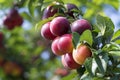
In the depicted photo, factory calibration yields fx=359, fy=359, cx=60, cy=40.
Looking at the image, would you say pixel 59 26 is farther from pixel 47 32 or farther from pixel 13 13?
pixel 13 13

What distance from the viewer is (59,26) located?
1373 mm

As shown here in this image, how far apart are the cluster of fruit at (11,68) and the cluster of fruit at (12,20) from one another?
2.48 feet

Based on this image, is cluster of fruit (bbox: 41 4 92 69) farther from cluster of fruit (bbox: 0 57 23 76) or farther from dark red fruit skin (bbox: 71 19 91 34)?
cluster of fruit (bbox: 0 57 23 76)

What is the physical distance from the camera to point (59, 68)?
4.22 meters

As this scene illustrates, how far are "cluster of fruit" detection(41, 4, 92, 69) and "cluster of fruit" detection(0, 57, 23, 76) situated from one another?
251 cm

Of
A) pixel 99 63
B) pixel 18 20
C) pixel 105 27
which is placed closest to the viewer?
pixel 99 63

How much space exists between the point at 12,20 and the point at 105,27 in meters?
1.97

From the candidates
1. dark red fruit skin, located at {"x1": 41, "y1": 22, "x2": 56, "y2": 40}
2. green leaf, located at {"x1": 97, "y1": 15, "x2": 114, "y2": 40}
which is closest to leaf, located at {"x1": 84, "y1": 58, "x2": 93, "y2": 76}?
green leaf, located at {"x1": 97, "y1": 15, "x2": 114, "y2": 40}

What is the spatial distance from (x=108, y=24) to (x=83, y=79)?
22cm

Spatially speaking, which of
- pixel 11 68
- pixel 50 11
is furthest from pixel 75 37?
pixel 11 68

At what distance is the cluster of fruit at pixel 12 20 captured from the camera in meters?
3.03

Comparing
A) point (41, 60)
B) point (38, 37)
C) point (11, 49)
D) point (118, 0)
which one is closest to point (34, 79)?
point (41, 60)

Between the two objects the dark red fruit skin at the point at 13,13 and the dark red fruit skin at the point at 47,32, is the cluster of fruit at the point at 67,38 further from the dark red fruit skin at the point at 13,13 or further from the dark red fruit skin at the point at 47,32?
the dark red fruit skin at the point at 13,13

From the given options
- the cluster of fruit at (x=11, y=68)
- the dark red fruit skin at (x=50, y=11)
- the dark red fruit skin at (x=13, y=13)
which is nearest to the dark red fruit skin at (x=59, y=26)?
the dark red fruit skin at (x=50, y=11)
